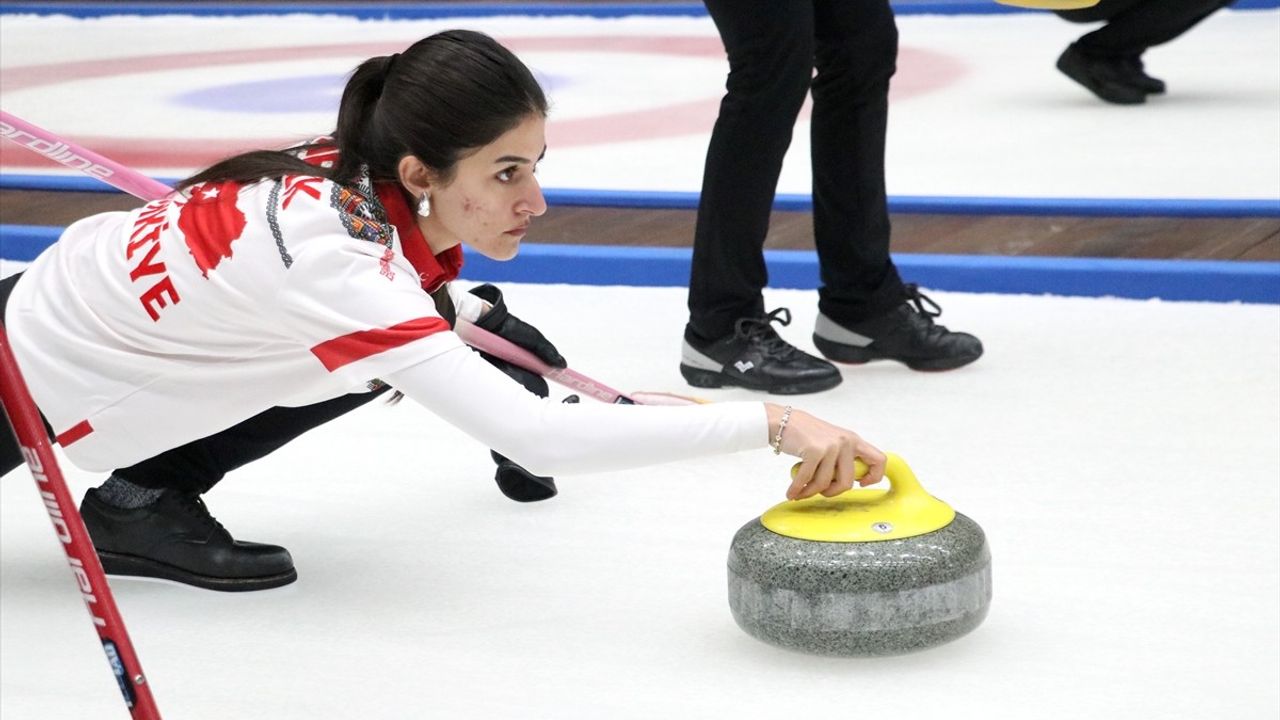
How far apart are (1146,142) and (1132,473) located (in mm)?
2155

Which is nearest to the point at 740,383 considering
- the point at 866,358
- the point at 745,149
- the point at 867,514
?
the point at 866,358

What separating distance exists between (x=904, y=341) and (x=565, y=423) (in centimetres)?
127

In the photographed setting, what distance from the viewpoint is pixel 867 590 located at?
159 cm

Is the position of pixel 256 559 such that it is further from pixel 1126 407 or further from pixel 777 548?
pixel 1126 407

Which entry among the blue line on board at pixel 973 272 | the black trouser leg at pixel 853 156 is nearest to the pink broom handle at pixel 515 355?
the black trouser leg at pixel 853 156

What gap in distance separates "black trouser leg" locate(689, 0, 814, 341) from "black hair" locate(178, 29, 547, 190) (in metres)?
0.82

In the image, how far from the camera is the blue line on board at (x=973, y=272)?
2.98 metres

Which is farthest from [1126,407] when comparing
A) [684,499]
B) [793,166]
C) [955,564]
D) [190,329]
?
[793,166]

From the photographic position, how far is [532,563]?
199cm

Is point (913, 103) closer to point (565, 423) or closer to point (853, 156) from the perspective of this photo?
point (853, 156)

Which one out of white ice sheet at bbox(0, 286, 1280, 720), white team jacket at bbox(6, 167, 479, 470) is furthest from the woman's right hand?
white team jacket at bbox(6, 167, 479, 470)

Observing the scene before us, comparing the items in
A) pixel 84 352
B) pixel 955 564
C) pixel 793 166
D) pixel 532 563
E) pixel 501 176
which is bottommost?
pixel 793 166

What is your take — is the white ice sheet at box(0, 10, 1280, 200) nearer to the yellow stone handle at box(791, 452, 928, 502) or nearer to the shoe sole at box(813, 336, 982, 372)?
the shoe sole at box(813, 336, 982, 372)

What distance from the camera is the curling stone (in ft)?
5.23
